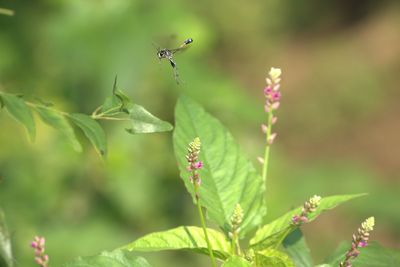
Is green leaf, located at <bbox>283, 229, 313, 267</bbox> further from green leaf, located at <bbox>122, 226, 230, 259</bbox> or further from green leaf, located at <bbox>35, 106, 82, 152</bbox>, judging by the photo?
green leaf, located at <bbox>35, 106, 82, 152</bbox>

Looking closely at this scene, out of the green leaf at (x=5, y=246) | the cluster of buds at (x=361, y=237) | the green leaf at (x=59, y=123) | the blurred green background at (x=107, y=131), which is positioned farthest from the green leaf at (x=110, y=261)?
the blurred green background at (x=107, y=131)

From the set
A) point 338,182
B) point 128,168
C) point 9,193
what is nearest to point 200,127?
point 9,193

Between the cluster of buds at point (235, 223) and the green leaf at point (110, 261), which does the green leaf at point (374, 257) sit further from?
the green leaf at point (110, 261)

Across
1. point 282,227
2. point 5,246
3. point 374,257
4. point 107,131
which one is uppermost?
point 107,131

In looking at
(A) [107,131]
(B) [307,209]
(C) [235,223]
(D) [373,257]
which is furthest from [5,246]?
(A) [107,131]

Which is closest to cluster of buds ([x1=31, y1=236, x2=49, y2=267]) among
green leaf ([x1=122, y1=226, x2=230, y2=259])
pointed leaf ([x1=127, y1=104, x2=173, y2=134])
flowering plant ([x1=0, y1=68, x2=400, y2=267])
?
flowering plant ([x1=0, y1=68, x2=400, y2=267])

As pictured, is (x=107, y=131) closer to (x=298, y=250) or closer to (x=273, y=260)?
(x=298, y=250)

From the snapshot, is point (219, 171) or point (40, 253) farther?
point (219, 171)
